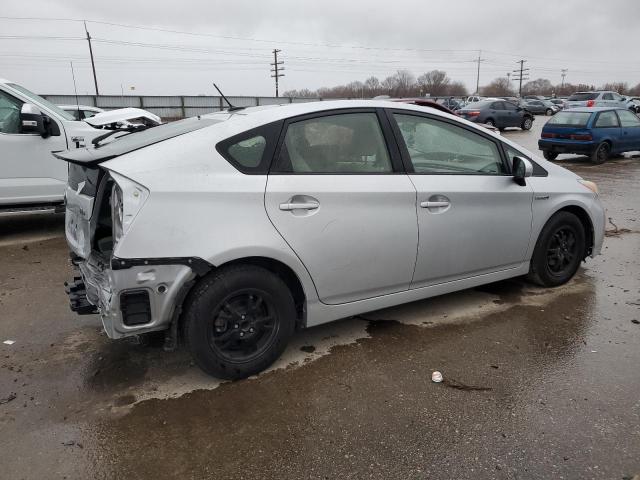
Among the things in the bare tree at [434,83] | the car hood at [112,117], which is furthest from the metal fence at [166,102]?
the bare tree at [434,83]

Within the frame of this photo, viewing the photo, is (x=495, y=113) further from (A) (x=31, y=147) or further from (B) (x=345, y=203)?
(B) (x=345, y=203)

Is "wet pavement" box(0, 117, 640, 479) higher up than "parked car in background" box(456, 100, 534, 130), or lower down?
lower down

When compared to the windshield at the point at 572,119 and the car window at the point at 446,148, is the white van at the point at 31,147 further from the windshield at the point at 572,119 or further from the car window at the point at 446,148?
the windshield at the point at 572,119

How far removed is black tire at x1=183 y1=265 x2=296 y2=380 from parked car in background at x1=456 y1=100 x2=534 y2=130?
2188 centimetres

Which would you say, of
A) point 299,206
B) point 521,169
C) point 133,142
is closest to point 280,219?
point 299,206

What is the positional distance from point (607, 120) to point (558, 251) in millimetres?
11751

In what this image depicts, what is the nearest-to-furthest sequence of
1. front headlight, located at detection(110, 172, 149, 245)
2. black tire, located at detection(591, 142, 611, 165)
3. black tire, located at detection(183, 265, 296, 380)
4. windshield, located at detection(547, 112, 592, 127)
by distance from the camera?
front headlight, located at detection(110, 172, 149, 245)
black tire, located at detection(183, 265, 296, 380)
black tire, located at detection(591, 142, 611, 165)
windshield, located at detection(547, 112, 592, 127)

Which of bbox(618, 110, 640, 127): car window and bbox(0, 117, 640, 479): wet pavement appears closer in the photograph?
bbox(0, 117, 640, 479): wet pavement

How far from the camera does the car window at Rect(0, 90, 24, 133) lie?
6145 mm

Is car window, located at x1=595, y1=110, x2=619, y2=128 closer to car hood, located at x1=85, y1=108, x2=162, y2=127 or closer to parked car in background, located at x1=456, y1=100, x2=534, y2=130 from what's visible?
parked car in background, located at x1=456, y1=100, x2=534, y2=130

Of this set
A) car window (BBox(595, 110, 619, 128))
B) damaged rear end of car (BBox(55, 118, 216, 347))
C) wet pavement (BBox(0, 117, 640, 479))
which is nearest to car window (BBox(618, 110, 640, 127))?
car window (BBox(595, 110, 619, 128))

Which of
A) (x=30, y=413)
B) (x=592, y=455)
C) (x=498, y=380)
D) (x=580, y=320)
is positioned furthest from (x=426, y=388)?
(x=30, y=413)

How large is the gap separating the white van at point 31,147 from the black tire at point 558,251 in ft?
18.2

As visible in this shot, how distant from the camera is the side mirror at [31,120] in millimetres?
5977
